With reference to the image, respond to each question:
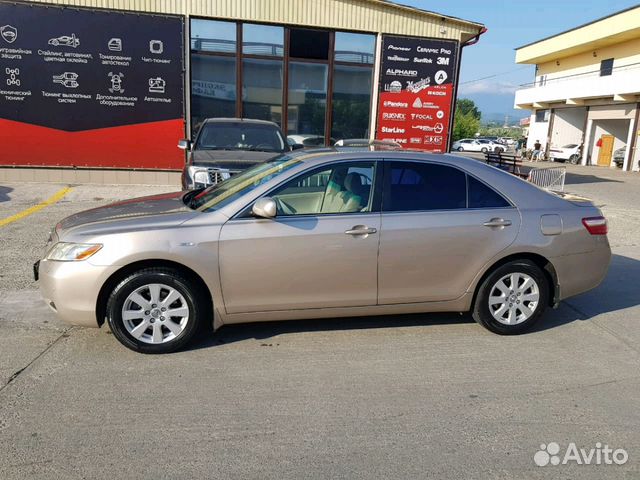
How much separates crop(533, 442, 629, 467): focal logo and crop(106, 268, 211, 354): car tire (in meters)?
2.56

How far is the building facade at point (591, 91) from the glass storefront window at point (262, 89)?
23.5 meters

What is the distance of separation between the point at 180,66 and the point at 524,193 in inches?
406

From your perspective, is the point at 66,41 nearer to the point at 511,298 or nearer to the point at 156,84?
the point at 156,84

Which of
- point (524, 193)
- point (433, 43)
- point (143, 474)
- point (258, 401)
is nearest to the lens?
point (143, 474)

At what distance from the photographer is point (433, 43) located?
13.6 m

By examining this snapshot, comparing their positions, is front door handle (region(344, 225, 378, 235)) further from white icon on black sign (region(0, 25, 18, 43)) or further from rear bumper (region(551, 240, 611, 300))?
white icon on black sign (region(0, 25, 18, 43))

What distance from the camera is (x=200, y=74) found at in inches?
506

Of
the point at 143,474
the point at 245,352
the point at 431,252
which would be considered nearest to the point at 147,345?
the point at 245,352

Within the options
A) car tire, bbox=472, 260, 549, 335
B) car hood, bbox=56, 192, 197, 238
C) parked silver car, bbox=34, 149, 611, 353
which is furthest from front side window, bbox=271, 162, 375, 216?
car tire, bbox=472, 260, 549, 335

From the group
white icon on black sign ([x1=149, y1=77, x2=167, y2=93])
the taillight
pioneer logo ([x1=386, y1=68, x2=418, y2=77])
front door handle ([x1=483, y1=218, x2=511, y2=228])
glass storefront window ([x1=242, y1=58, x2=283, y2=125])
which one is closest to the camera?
front door handle ([x1=483, y1=218, x2=511, y2=228])

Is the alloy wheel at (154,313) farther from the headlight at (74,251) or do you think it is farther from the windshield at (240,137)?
the windshield at (240,137)

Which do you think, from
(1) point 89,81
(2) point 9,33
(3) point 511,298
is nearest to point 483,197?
(3) point 511,298

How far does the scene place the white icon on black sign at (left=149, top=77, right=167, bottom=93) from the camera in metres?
12.5

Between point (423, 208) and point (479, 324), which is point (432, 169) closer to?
point (423, 208)
